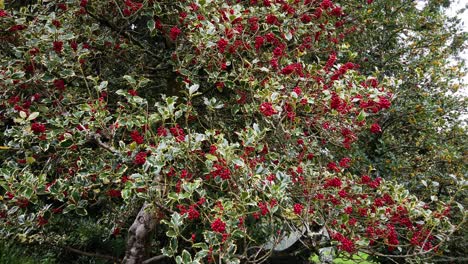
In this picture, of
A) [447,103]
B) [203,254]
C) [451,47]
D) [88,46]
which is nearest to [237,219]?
[203,254]

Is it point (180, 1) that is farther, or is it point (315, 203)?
point (180, 1)

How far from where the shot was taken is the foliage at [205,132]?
2777 mm

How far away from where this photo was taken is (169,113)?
277cm

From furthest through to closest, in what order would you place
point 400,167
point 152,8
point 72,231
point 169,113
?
point 400,167 → point 72,231 → point 152,8 → point 169,113

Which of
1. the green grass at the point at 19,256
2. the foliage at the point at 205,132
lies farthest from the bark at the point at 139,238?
the green grass at the point at 19,256

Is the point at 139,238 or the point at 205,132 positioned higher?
the point at 205,132

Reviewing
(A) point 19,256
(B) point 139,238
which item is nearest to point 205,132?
(B) point 139,238

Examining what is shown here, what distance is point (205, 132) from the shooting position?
312cm

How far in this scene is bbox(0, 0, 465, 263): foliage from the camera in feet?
Answer: 9.11

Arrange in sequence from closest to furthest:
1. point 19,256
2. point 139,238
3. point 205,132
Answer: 1. point 205,132
2. point 139,238
3. point 19,256

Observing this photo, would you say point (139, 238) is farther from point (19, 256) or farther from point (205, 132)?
point (19, 256)

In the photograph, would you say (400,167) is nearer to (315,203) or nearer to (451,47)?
(451,47)

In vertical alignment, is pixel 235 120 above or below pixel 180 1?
below

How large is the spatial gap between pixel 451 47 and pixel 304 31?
501 centimetres
